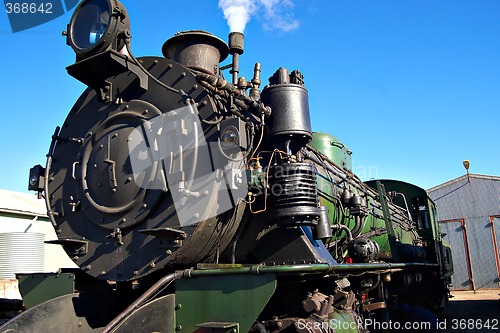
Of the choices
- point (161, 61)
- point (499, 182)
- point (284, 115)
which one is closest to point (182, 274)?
point (284, 115)

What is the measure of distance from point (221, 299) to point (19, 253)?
37.0ft

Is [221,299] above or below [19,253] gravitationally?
below

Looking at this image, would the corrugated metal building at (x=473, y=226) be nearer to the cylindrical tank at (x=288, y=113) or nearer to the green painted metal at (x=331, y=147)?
the green painted metal at (x=331, y=147)

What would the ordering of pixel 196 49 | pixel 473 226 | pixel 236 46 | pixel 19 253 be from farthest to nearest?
pixel 473 226, pixel 19 253, pixel 236 46, pixel 196 49

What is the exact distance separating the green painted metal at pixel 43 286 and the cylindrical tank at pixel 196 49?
2.10 metres

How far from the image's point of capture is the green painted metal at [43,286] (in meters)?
3.79

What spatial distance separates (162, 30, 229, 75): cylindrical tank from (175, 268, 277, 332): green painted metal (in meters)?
1.99

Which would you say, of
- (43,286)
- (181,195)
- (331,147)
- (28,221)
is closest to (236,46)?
(181,195)

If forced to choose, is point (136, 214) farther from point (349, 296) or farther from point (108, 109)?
point (349, 296)

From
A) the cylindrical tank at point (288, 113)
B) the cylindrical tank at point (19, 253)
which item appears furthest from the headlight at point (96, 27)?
the cylindrical tank at point (19, 253)

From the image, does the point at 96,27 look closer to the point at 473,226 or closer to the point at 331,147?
the point at 331,147

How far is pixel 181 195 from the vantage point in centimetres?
344

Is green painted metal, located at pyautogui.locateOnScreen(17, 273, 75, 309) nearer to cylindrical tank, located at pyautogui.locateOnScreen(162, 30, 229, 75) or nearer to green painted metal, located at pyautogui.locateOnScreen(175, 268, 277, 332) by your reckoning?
green painted metal, located at pyautogui.locateOnScreen(175, 268, 277, 332)

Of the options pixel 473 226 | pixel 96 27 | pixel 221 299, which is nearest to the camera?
pixel 221 299
